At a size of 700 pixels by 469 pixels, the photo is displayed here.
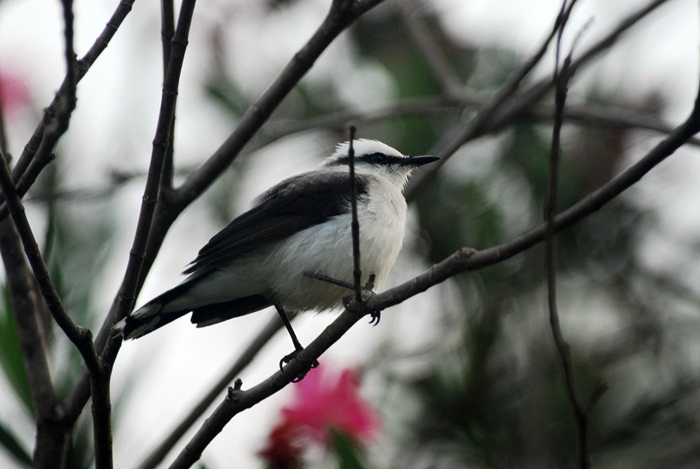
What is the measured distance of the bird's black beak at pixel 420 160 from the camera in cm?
500

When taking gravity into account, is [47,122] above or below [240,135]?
below

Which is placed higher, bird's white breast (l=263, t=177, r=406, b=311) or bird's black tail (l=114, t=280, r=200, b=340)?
bird's white breast (l=263, t=177, r=406, b=311)

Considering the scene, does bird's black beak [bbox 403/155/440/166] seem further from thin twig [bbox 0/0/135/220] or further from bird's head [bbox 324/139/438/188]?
thin twig [bbox 0/0/135/220]

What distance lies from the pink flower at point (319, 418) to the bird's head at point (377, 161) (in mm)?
1605

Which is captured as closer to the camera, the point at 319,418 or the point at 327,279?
the point at 319,418

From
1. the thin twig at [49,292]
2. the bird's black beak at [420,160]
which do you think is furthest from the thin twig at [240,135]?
the bird's black beak at [420,160]

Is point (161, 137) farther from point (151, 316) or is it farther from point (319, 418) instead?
point (319, 418)

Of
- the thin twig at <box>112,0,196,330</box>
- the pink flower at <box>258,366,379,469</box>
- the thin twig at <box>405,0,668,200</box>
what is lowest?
the pink flower at <box>258,366,379,469</box>

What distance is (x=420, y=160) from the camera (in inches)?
201

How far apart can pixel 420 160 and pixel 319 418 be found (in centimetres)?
192

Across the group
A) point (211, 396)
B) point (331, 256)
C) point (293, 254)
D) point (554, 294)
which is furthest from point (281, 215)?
point (554, 294)

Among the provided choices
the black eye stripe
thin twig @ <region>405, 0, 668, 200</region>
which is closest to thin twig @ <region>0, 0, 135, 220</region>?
thin twig @ <region>405, 0, 668, 200</region>

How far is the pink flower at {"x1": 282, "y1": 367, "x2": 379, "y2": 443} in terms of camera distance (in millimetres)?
3703

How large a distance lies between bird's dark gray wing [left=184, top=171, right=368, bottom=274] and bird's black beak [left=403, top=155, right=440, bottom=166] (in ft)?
1.47
